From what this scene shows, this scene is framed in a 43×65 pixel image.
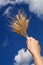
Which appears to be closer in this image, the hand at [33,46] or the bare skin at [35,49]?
the bare skin at [35,49]

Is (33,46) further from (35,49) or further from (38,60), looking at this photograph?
(38,60)

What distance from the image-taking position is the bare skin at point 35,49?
4.34 metres

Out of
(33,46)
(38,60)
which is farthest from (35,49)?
(38,60)

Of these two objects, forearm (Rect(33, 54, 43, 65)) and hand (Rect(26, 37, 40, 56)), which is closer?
forearm (Rect(33, 54, 43, 65))

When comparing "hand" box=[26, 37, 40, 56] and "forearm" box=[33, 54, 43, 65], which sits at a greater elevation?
"hand" box=[26, 37, 40, 56]

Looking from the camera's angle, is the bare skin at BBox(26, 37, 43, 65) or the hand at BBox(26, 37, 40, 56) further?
the hand at BBox(26, 37, 40, 56)

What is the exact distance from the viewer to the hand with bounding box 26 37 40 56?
4449 millimetres

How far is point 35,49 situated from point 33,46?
90 mm

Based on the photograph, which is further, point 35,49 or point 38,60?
point 35,49

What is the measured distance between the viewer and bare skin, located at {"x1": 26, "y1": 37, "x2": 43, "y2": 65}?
4344 millimetres

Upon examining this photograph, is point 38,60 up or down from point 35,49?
down

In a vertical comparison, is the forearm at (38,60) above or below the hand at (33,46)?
below

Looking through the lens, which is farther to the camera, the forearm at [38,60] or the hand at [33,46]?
the hand at [33,46]

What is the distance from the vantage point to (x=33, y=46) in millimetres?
4547
